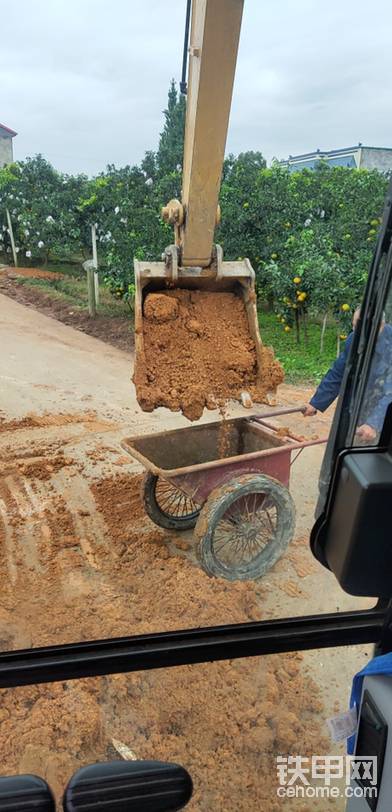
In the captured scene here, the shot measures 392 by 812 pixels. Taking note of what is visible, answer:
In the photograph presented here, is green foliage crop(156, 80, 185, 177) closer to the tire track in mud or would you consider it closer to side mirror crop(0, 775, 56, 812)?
the tire track in mud

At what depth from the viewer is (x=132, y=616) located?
3.44 m

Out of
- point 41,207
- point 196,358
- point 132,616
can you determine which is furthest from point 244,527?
point 41,207

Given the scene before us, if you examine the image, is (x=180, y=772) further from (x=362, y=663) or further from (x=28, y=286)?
(x=28, y=286)

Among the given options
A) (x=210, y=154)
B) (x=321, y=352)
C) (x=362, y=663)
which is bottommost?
(x=362, y=663)

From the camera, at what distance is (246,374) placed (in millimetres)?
3961

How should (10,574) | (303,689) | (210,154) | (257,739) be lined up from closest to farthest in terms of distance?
(257,739) < (303,689) < (210,154) < (10,574)

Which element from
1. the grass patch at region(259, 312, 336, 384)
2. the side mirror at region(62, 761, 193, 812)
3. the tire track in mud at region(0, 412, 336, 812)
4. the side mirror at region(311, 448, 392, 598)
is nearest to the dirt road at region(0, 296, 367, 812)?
the tire track in mud at region(0, 412, 336, 812)

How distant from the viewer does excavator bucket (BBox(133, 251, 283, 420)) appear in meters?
3.70

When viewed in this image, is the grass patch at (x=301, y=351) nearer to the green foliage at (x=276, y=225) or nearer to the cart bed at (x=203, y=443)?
the green foliage at (x=276, y=225)

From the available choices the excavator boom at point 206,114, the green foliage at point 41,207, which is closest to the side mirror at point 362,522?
the excavator boom at point 206,114

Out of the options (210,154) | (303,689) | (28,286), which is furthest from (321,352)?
(28,286)

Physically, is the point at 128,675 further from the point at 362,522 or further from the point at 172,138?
the point at 172,138

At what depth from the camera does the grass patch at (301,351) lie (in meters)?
8.63

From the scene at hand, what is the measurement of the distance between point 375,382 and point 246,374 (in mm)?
2626
